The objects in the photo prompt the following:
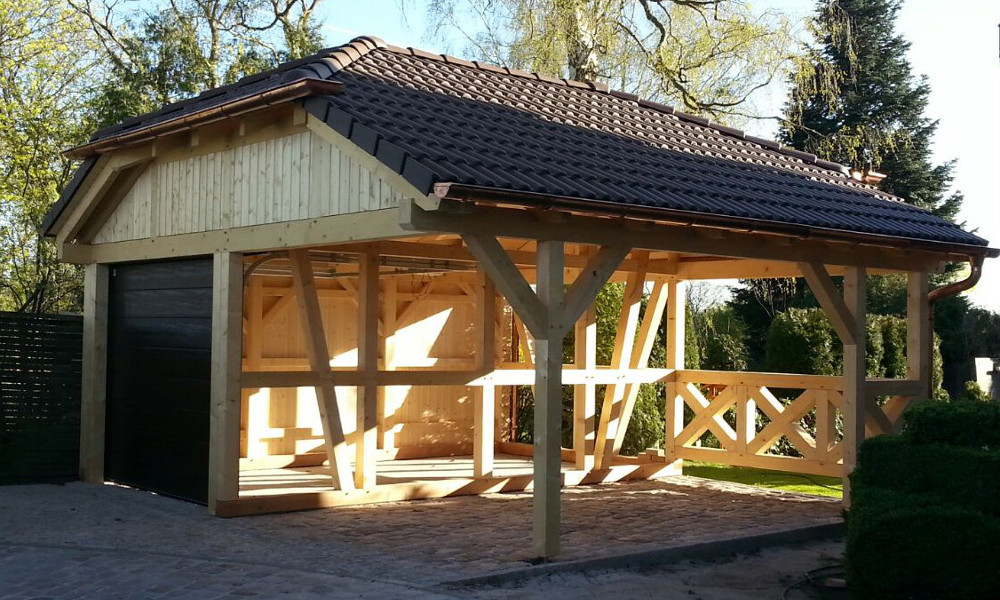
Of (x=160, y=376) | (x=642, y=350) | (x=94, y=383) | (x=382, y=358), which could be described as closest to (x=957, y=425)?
(x=642, y=350)

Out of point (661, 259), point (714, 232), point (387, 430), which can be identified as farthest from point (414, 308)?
point (714, 232)

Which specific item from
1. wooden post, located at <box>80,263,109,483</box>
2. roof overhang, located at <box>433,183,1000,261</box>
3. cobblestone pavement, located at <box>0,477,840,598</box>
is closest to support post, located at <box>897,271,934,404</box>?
roof overhang, located at <box>433,183,1000,261</box>

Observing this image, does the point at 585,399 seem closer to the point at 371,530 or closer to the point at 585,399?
the point at 585,399

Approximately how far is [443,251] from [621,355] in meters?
2.92

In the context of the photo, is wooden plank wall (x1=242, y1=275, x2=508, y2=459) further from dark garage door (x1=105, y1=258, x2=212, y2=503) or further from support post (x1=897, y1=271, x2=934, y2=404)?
support post (x1=897, y1=271, x2=934, y2=404)

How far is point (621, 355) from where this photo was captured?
43.0 feet

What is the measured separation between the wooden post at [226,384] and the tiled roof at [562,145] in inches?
73.1

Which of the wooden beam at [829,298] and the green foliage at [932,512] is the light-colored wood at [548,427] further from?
the wooden beam at [829,298]

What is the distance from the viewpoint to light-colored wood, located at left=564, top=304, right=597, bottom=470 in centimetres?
1278

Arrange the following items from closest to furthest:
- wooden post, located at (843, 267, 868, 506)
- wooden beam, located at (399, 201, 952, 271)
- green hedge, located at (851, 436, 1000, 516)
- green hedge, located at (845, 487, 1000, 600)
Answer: green hedge, located at (845, 487, 1000, 600), green hedge, located at (851, 436, 1000, 516), wooden beam, located at (399, 201, 952, 271), wooden post, located at (843, 267, 868, 506)

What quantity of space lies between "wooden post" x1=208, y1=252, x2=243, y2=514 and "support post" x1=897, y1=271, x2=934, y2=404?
6.91 m

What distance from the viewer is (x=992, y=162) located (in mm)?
39000

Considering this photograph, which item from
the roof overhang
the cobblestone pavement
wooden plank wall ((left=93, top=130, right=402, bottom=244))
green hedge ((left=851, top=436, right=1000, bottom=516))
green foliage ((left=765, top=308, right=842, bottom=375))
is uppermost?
wooden plank wall ((left=93, top=130, right=402, bottom=244))

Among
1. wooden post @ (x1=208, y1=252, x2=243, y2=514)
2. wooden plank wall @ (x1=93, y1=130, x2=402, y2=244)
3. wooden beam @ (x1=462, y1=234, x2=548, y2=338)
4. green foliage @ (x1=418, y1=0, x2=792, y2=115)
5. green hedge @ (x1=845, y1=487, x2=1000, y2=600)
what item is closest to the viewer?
green hedge @ (x1=845, y1=487, x2=1000, y2=600)
